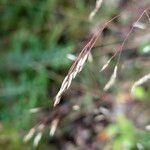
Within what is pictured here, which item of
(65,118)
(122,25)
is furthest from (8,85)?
(122,25)

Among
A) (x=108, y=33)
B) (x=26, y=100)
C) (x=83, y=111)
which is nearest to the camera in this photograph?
(x=26, y=100)

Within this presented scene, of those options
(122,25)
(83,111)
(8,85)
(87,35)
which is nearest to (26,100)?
(8,85)

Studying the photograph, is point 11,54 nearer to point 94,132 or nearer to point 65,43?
point 65,43

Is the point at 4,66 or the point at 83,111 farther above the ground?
the point at 4,66

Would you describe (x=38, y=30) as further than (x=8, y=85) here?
Yes

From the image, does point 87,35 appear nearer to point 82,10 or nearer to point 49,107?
point 82,10

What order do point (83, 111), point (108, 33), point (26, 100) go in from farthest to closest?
1. point (108, 33)
2. point (83, 111)
3. point (26, 100)

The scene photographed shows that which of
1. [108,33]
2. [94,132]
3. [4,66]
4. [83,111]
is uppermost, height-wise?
[4,66]
